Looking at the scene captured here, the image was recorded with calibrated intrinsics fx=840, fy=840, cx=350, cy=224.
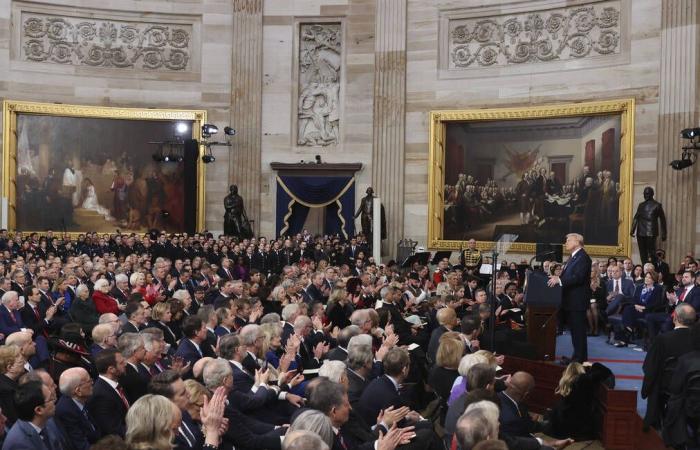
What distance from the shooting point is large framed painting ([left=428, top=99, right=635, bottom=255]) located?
23.0 m

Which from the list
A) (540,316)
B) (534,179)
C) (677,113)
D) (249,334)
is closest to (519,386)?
(249,334)

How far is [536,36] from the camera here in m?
25.2

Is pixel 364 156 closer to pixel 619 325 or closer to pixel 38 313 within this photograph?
pixel 619 325

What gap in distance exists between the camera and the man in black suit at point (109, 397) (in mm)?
6578

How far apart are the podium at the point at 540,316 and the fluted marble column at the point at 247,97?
1681 cm

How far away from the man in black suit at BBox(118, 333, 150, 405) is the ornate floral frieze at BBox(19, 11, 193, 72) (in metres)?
22.0

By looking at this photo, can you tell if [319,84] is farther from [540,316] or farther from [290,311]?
[290,311]

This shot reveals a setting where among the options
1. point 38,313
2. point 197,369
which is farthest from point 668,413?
A: point 38,313

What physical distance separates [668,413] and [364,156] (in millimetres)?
19775

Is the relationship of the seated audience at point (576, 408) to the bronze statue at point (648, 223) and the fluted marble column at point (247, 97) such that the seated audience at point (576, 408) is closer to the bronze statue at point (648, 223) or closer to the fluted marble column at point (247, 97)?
the bronze statue at point (648, 223)

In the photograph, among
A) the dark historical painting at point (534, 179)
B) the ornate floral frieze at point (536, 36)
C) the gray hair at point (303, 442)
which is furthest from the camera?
the ornate floral frieze at point (536, 36)

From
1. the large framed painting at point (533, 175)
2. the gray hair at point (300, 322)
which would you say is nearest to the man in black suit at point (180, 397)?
the gray hair at point (300, 322)

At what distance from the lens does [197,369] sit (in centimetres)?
704

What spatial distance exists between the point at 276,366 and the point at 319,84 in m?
20.3
